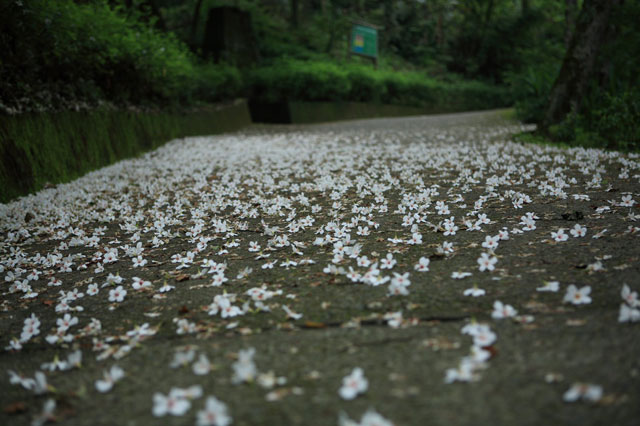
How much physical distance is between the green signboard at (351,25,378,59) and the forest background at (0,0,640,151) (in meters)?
1.12

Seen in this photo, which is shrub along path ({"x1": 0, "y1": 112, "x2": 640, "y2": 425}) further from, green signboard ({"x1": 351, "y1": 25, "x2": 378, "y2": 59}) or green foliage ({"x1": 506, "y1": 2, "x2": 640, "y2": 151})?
green signboard ({"x1": 351, "y1": 25, "x2": 378, "y2": 59})

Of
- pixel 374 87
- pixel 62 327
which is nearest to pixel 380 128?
pixel 374 87

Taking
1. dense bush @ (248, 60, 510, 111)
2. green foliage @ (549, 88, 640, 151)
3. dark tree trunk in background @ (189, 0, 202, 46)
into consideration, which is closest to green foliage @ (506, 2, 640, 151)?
green foliage @ (549, 88, 640, 151)

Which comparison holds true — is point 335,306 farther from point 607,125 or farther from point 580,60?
point 580,60

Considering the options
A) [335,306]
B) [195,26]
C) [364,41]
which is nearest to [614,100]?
[335,306]

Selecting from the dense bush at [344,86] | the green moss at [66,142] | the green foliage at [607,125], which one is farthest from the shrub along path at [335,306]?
the dense bush at [344,86]

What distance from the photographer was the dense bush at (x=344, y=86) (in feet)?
54.1

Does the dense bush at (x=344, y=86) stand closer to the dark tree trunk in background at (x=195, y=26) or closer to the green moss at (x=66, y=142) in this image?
the dark tree trunk in background at (x=195, y=26)

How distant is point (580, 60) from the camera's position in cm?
812

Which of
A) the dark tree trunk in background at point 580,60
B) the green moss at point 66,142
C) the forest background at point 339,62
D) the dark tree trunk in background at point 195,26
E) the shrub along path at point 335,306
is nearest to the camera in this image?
the shrub along path at point 335,306

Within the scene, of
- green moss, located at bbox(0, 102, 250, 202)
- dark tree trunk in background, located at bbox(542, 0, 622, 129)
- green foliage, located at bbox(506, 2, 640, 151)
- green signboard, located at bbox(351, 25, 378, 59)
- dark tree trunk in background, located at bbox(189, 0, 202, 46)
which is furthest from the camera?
green signboard, located at bbox(351, 25, 378, 59)

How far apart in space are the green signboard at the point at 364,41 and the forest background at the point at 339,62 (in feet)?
3.68

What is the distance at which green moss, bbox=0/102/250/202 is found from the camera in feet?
18.5

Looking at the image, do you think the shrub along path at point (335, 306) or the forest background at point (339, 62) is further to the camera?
the forest background at point (339, 62)
